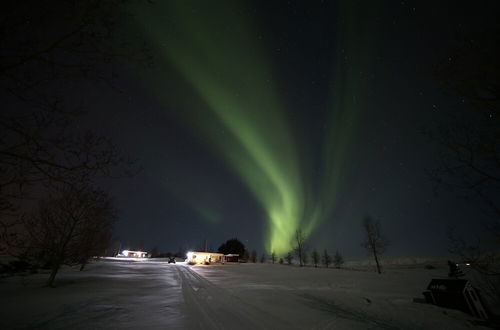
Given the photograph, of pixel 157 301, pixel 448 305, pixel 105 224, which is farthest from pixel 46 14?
pixel 105 224

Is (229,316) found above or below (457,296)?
below

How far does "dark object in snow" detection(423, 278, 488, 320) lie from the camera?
801 cm

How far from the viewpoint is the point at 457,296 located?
8523mm

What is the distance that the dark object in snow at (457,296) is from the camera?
801 cm

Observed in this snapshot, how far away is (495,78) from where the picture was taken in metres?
3.99

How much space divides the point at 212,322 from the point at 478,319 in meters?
9.70

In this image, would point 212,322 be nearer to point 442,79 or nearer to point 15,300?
point 442,79

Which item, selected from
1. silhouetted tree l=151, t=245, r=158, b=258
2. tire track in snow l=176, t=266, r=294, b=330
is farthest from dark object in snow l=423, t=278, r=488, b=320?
silhouetted tree l=151, t=245, r=158, b=258

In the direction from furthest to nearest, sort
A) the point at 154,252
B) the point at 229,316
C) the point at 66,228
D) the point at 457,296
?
the point at 154,252 < the point at 66,228 < the point at 457,296 < the point at 229,316

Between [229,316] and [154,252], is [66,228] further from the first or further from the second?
[154,252]

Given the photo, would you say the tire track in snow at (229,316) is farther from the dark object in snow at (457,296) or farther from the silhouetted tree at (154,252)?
the silhouetted tree at (154,252)

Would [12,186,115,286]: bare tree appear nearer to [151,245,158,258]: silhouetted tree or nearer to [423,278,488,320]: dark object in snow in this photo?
[423,278,488,320]: dark object in snow

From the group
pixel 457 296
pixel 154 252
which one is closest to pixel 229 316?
pixel 457 296

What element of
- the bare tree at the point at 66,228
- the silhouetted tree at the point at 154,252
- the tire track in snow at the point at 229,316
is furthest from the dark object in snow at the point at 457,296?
the silhouetted tree at the point at 154,252
